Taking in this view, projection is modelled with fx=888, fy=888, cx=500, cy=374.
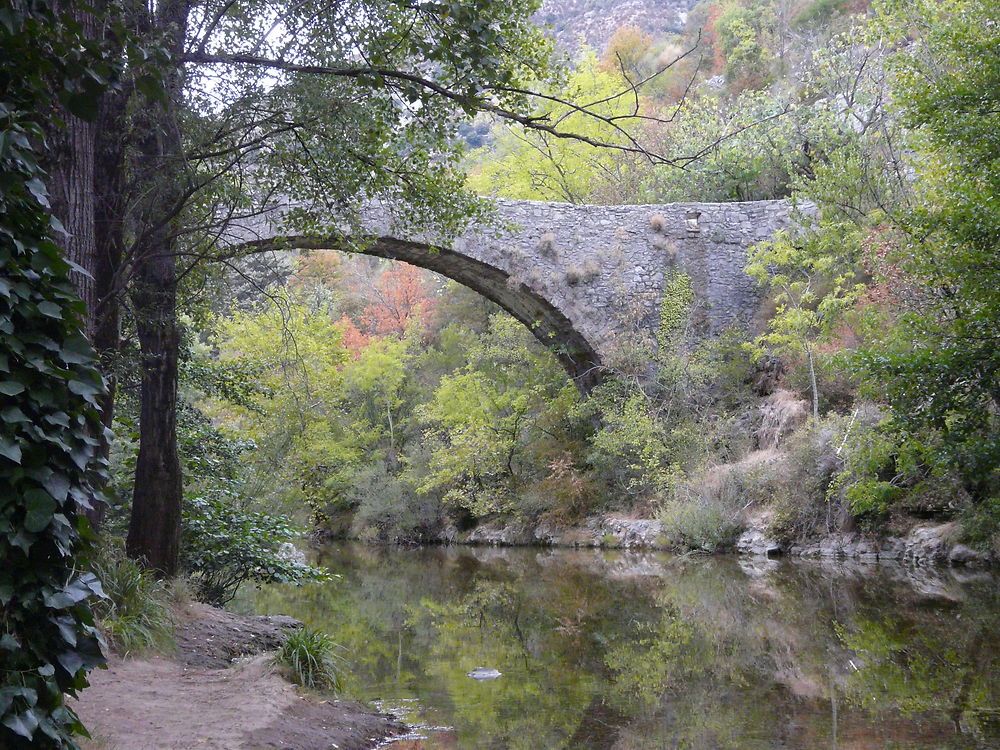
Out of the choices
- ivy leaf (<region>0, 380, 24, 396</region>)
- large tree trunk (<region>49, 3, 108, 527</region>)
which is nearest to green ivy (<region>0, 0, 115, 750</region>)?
ivy leaf (<region>0, 380, 24, 396</region>)

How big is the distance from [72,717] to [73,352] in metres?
0.94

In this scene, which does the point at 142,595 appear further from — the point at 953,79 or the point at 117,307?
the point at 953,79

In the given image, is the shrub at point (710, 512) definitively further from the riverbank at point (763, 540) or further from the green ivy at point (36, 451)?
the green ivy at point (36, 451)

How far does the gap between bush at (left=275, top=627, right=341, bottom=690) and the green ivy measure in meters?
2.79

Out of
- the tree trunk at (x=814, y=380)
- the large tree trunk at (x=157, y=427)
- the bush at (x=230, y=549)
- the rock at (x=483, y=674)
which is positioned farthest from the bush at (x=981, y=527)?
the large tree trunk at (x=157, y=427)

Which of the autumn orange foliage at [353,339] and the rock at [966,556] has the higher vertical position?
the autumn orange foliage at [353,339]

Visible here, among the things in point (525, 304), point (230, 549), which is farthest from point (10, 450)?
point (525, 304)

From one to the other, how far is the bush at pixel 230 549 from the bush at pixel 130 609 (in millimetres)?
1079

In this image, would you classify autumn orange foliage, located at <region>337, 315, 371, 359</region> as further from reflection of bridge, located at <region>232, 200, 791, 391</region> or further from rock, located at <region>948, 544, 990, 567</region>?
rock, located at <region>948, 544, 990, 567</region>

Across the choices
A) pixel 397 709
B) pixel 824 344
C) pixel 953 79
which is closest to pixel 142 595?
pixel 397 709

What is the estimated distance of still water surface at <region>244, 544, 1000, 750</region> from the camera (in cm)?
404

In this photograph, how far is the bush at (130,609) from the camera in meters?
5.09

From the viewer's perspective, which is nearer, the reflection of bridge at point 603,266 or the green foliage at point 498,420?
the reflection of bridge at point 603,266

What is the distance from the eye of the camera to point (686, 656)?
567 cm
